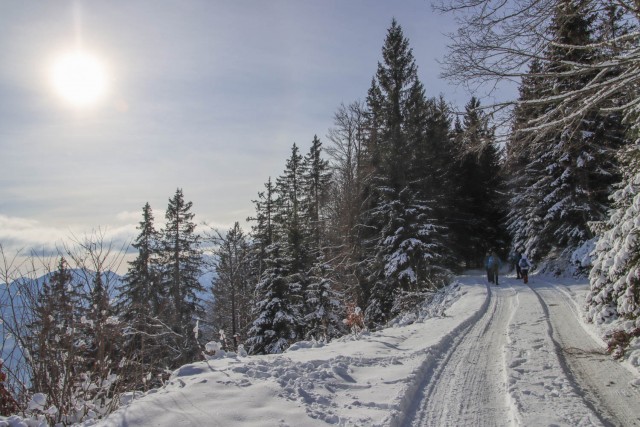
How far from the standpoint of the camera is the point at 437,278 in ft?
70.2

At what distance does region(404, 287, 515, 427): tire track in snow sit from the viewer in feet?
14.5

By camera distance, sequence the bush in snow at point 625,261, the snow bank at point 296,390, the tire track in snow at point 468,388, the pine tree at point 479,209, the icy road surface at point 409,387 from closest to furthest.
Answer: the snow bank at point 296,390, the icy road surface at point 409,387, the tire track in snow at point 468,388, the bush in snow at point 625,261, the pine tree at point 479,209

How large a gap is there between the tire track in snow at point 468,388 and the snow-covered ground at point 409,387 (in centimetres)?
1

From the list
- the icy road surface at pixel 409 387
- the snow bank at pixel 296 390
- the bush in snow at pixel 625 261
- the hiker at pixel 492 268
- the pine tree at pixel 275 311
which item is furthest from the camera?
the hiker at pixel 492 268

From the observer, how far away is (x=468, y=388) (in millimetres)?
5359

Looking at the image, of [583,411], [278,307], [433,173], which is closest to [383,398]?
[583,411]

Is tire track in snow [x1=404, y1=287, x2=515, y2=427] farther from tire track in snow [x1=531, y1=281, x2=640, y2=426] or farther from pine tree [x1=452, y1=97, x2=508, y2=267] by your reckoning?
pine tree [x1=452, y1=97, x2=508, y2=267]

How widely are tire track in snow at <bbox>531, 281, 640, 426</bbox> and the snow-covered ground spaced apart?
2cm

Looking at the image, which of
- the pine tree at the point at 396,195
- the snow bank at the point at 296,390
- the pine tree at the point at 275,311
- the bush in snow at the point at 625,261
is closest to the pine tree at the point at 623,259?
the bush in snow at the point at 625,261

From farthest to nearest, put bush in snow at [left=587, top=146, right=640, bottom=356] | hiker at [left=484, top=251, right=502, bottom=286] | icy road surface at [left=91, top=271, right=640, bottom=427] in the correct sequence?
hiker at [left=484, top=251, right=502, bottom=286] → bush in snow at [left=587, top=146, right=640, bottom=356] → icy road surface at [left=91, top=271, right=640, bottom=427]

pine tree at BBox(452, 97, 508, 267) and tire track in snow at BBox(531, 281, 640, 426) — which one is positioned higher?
pine tree at BBox(452, 97, 508, 267)

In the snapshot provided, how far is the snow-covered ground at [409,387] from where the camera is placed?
4.04 meters

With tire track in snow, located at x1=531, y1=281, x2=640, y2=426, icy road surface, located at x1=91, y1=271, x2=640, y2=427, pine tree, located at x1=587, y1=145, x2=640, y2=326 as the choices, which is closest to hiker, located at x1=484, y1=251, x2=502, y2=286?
tire track in snow, located at x1=531, y1=281, x2=640, y2=426

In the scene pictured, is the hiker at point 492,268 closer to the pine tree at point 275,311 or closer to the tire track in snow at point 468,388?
the pine tree at point 275,311
